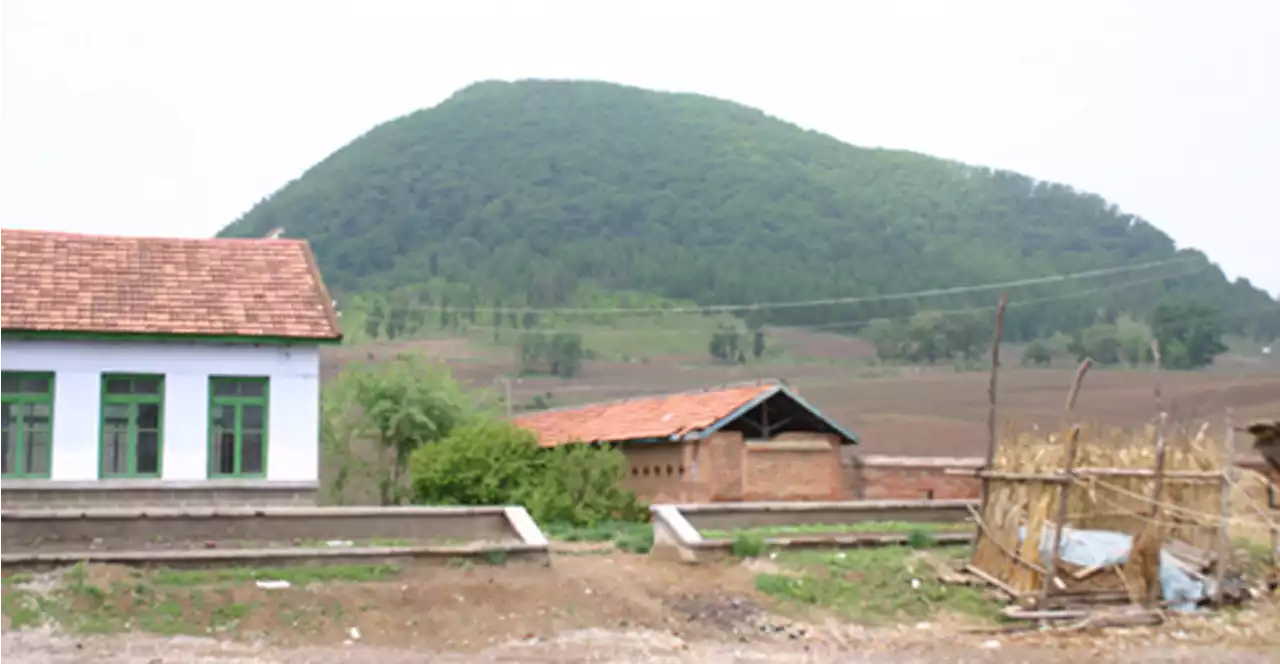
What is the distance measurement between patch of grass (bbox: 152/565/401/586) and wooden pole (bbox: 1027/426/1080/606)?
8.80 m

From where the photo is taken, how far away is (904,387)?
227 feet

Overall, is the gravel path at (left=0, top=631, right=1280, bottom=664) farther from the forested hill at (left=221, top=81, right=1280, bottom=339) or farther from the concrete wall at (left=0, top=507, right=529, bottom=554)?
the forested hill at (left=221, top=81, right=1280, bottom=339)

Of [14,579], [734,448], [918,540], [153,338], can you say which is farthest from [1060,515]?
[153,338]

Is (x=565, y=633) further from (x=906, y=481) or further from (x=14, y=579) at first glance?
(x=906, y=481)

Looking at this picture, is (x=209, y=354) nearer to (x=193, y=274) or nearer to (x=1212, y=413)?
(x=193, y=274)

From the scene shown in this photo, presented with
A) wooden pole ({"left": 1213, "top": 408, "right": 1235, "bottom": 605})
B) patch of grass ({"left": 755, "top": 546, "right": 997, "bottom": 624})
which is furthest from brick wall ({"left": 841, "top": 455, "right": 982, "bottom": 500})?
wooden pole ({"left": 1213, "top": 408, "right": 1235, "bottom": 605})

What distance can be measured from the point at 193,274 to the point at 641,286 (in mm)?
81690

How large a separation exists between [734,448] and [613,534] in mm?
4514

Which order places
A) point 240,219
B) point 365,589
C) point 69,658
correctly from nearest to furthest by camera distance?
point 69,658 < point 365,589 < point 240,219

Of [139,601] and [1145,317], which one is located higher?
[1145,317]

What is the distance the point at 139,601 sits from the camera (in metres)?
16.1

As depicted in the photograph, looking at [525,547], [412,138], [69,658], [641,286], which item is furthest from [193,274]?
[412,138]

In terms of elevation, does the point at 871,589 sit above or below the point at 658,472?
below

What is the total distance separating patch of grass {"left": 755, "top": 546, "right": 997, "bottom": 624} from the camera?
59.4 feet
